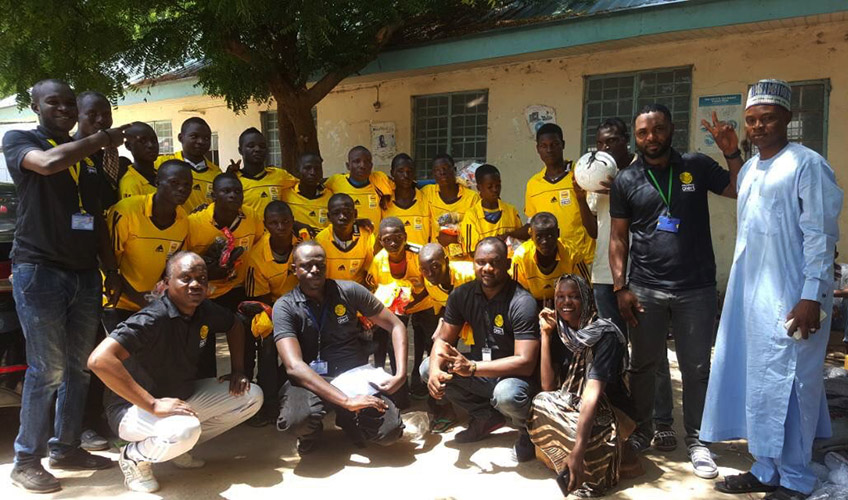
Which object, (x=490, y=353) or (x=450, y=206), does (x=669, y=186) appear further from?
(x=450, y=206)

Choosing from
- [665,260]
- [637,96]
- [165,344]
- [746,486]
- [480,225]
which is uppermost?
[637,96]

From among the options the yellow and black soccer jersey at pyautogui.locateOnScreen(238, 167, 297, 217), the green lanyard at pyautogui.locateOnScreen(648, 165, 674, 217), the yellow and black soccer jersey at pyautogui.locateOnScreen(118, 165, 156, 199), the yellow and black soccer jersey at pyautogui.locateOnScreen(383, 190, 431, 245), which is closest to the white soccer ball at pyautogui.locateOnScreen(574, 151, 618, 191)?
the green lanyard at pyautogui.locateOnScreen(648, 165, 674, 217)

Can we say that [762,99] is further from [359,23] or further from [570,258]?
[359,23]

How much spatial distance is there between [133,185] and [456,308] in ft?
7.37

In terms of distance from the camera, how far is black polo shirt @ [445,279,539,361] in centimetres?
364

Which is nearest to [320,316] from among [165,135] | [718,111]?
[718,111]

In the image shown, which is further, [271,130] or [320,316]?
[271,130]

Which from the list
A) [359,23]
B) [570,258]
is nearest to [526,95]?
[359,23]

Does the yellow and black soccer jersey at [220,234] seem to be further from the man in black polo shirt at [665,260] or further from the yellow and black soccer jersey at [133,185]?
the man in black polo shirt at [665,260]

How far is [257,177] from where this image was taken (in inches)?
196

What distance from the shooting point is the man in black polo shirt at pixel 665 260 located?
3465 mm

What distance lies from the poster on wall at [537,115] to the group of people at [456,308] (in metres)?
3.82

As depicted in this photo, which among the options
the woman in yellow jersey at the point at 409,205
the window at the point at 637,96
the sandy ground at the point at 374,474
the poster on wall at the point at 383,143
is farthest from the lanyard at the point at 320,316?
the poster on wall at the point at 383,143

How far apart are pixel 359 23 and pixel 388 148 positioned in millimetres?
2500
